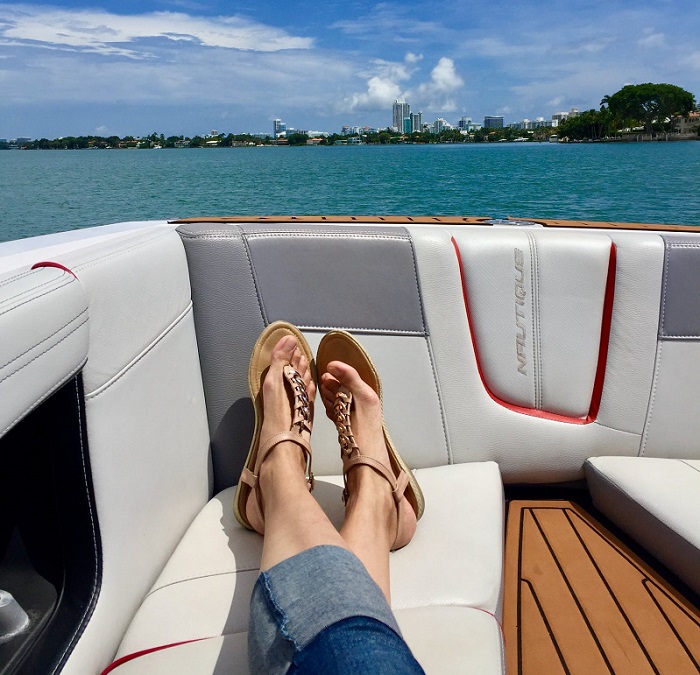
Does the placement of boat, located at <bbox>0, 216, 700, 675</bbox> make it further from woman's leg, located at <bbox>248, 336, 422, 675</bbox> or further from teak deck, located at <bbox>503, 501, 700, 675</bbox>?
woman's leg, located at <bbox>248, 336, 422, 675</bbox>

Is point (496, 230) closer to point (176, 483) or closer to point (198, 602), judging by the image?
point (176, 483)

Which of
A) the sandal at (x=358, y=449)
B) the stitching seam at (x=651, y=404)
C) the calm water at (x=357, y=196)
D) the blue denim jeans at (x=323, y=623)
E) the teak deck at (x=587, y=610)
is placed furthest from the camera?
the calm water at (x=357, y=196)

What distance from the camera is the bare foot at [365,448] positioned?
3.92ft

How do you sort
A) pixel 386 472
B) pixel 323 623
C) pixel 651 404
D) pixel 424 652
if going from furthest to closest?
pixel 651 404 → pixel 386 472 → pixel 424 652 → pixel 323 623

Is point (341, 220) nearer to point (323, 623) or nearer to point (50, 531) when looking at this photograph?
point (50, 531)

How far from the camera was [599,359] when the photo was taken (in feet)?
5.21

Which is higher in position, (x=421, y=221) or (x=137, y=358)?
(x=421, y=221)

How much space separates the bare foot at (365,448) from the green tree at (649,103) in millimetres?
65746

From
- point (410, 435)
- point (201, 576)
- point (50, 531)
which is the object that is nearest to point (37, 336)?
point (50, 531)

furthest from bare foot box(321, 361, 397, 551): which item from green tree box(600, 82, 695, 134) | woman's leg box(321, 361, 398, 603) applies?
green tree box(600, 82, 695, 134)

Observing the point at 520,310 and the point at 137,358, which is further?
the point at 520,310

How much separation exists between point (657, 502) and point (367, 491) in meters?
0.63

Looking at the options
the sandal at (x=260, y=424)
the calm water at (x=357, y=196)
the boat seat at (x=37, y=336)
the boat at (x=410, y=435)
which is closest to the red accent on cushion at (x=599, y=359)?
the boat at (x=410, y=435)

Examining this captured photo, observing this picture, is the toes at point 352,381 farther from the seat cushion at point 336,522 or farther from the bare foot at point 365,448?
the seat cushion at point 336,522
